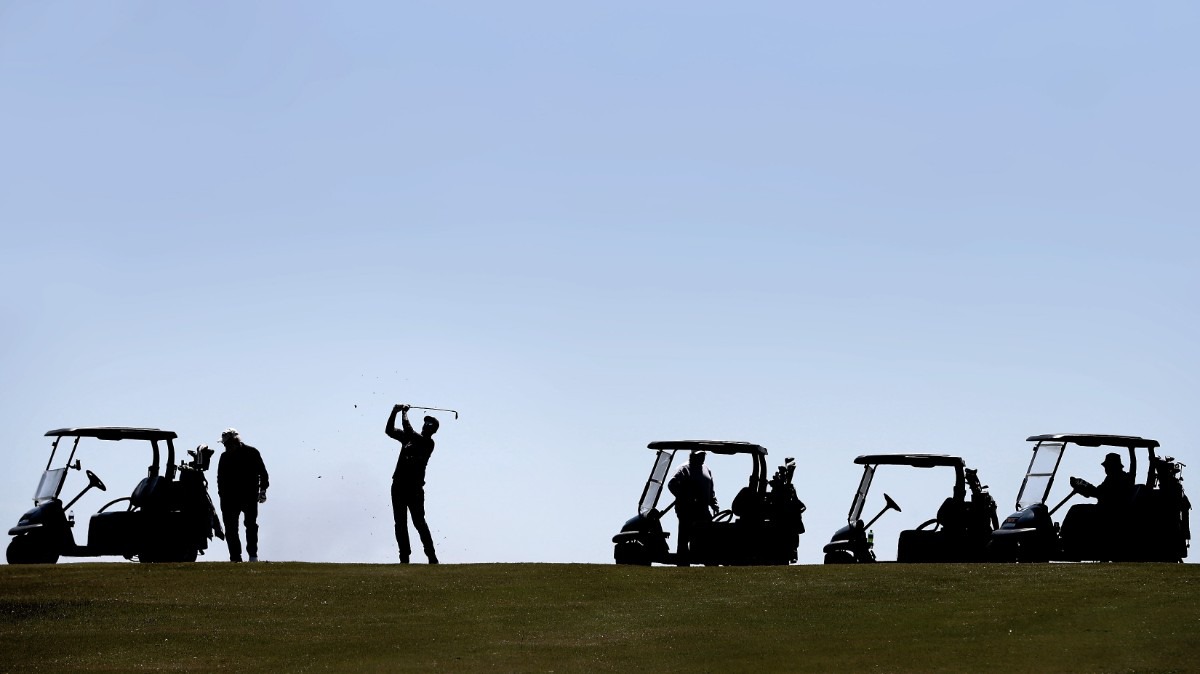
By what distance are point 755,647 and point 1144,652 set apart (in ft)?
11.5

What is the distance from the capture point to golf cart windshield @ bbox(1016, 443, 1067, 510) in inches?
1019

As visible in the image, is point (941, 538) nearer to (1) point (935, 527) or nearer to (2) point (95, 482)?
(1) point (935, 527)

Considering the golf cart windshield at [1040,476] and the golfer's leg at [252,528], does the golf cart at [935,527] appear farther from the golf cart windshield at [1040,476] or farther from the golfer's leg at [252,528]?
the golfer's leg at [252,528]

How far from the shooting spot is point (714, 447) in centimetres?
2573

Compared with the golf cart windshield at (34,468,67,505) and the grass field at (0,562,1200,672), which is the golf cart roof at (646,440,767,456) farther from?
the golf cart windshield at (34,468,67,505)

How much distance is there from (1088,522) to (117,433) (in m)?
14.7

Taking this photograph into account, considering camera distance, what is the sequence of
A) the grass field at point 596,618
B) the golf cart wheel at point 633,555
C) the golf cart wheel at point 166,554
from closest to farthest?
the grass field at point 596,618 → the golf cart wheel at point 166,554 → the golf cart wheel at point 633,555

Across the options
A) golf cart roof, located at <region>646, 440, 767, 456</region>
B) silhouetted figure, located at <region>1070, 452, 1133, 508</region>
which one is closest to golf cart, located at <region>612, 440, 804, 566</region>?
golf cart roof, located at <region>646, 440, 767, 456</region>

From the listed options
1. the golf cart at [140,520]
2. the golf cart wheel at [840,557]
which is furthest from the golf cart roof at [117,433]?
the golf cart wheel at [840,557]

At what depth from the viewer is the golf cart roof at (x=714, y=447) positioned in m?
25.7

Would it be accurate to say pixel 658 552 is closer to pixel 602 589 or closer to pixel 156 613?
pixel 602 589

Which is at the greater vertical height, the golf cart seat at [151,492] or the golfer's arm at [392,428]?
the golfer's arm at [392,428]

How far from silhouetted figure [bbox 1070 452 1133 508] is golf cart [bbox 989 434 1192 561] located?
2 centimetres

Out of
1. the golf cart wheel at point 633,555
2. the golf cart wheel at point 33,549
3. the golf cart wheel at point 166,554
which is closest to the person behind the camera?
the golf cart wheel at point 166,554
